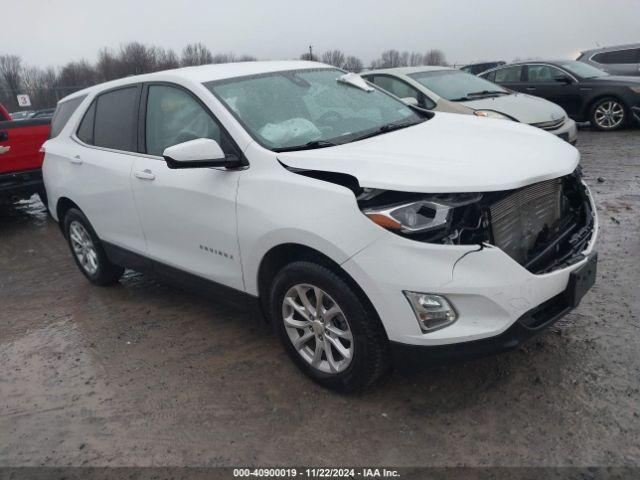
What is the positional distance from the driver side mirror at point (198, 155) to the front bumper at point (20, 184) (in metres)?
5.30

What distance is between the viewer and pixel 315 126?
3.47m

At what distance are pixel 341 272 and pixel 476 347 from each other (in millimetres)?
733

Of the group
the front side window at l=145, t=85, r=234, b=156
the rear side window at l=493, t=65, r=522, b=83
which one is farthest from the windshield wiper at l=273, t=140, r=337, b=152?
the rear side window at l=493, t=65, r=522, b=83

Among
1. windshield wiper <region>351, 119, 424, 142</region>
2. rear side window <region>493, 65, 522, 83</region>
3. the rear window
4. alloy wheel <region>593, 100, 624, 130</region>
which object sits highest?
the rear window

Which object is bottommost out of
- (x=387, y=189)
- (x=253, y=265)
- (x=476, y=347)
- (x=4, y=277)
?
(x=4, y=277)

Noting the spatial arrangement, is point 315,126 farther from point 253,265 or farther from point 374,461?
point 374,461

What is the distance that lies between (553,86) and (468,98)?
4.34m

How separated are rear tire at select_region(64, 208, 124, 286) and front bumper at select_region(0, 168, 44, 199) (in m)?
2.70

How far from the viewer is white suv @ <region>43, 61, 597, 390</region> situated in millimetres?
2553

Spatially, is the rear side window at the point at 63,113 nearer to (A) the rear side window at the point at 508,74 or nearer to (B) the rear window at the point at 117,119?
(B) the rear window at the point at 117,119

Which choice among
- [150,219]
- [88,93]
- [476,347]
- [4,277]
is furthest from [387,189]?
[4,277]

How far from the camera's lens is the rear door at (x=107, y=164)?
4.13 meters

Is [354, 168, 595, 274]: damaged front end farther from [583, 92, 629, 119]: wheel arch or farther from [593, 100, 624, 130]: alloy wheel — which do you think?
[593, 100, 624, 130]: alloy wheel

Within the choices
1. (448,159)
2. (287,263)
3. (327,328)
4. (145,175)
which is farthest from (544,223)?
(145,175)
